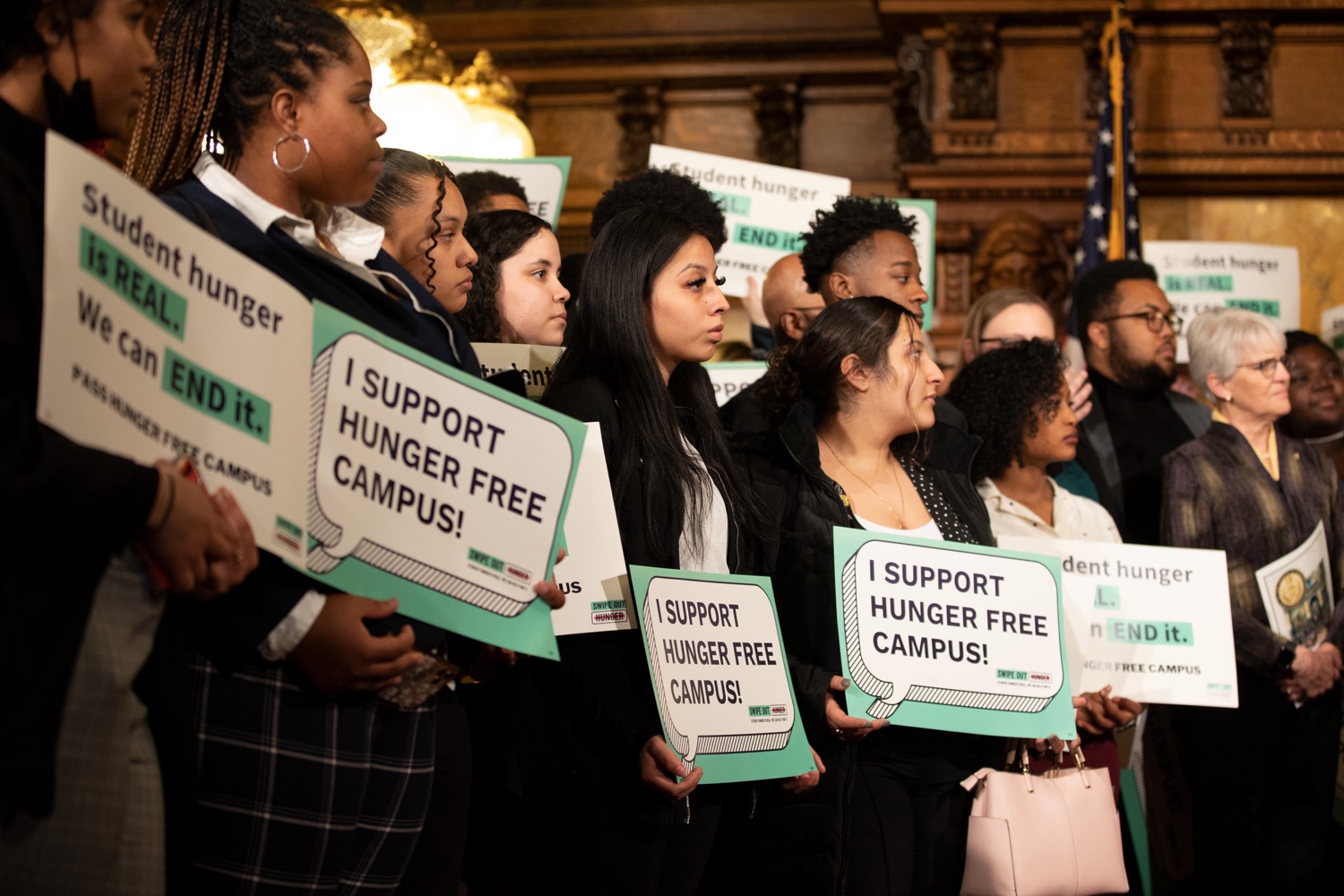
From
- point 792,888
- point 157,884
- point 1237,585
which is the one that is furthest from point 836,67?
point 157,884

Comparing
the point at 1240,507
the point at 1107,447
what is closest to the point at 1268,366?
the point at 1240,507

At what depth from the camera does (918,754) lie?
2.83m

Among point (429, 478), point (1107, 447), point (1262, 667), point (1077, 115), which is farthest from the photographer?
point (1077, 115)

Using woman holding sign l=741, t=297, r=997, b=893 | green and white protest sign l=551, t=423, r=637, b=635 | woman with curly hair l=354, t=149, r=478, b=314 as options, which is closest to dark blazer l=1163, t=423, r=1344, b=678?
woman holding sign l=741, t=297, r=997, b=893

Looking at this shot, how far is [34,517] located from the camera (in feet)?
4.17

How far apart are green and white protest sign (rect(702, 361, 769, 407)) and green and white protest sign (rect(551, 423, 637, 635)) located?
1.87 metres

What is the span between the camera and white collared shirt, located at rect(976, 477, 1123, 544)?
3.64 meters

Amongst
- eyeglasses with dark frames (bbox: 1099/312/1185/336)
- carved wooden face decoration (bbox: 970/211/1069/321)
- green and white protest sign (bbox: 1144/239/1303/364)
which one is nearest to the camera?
eyeglasses with dark frames (bbox: 1099/312/1185/336)

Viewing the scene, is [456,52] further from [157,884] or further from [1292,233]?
[157,884]

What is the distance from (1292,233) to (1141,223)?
2.32ft

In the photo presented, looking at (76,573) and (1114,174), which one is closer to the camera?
(76,573)

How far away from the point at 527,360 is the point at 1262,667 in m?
2.26

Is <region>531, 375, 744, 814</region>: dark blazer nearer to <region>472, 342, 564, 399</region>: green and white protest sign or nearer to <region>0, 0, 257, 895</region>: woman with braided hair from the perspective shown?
<region>472, 342, 564, 399</region>: green and white protest sign

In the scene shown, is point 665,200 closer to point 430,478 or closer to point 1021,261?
point 430,478
